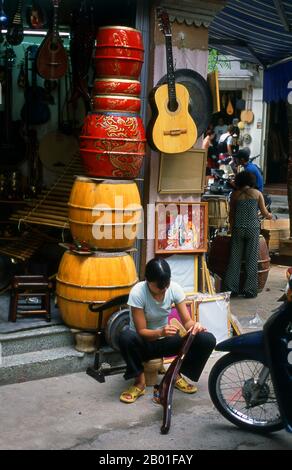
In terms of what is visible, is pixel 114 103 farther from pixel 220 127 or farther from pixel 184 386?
pixel 220 127

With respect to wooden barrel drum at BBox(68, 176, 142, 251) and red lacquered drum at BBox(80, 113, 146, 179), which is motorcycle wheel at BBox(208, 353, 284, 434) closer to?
wooden barrel drum at BBox(68, 176, 142, 251)

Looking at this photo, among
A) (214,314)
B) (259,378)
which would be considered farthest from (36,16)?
(259,378)

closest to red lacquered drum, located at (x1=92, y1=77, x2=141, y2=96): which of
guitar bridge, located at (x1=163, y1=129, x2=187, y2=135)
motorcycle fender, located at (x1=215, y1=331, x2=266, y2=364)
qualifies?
guitar bridge, located at (x1=163, y1=129, x2=187, y2=135)

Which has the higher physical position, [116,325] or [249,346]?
[249,346]

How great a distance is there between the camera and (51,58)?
7160mm

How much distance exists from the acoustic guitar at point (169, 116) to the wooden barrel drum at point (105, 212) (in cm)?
52

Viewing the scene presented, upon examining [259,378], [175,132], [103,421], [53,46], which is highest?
[53,46]

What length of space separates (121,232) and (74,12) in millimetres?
2695

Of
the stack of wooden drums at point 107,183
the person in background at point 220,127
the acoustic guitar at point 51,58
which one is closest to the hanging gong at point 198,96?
the stack of wooden drums at point 107,183

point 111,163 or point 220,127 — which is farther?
point 220,127

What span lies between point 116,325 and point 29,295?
101cm

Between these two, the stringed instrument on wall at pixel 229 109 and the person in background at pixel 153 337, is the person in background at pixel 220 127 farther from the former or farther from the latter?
the person in background at pixel 153 337

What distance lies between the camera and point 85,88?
748 cm
